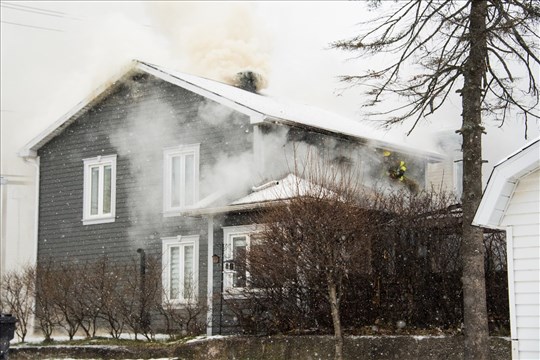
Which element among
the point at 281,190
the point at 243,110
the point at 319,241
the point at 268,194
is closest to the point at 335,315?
the point at 319,241

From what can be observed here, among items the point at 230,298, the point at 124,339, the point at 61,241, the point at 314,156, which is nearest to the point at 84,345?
the point at 124,339

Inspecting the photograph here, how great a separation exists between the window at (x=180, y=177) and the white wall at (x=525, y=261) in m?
12.7

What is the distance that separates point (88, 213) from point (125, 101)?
3.18 metres

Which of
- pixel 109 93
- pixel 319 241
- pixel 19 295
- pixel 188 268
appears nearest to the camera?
pixel 319 241

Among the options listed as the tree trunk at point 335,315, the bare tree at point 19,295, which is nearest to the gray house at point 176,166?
the bare tree at point 19,295

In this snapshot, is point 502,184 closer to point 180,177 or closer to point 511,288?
point 511,288

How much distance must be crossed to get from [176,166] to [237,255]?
216 inches

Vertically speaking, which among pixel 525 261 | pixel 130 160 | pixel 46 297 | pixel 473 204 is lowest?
pixel 46 297

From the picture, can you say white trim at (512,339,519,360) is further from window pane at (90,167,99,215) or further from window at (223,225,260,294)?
window pane at (90,167,99,215)

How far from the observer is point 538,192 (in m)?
11.8

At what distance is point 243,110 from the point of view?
2264 centimetres

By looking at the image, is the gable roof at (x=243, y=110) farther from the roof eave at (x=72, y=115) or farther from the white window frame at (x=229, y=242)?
the white window frame at (x=229, y=242)

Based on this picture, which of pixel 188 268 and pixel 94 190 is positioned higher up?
pixel 94 190

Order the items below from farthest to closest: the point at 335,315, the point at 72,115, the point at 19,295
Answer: the point at 72,115 < the point at 19,295 < the point at 335,315
